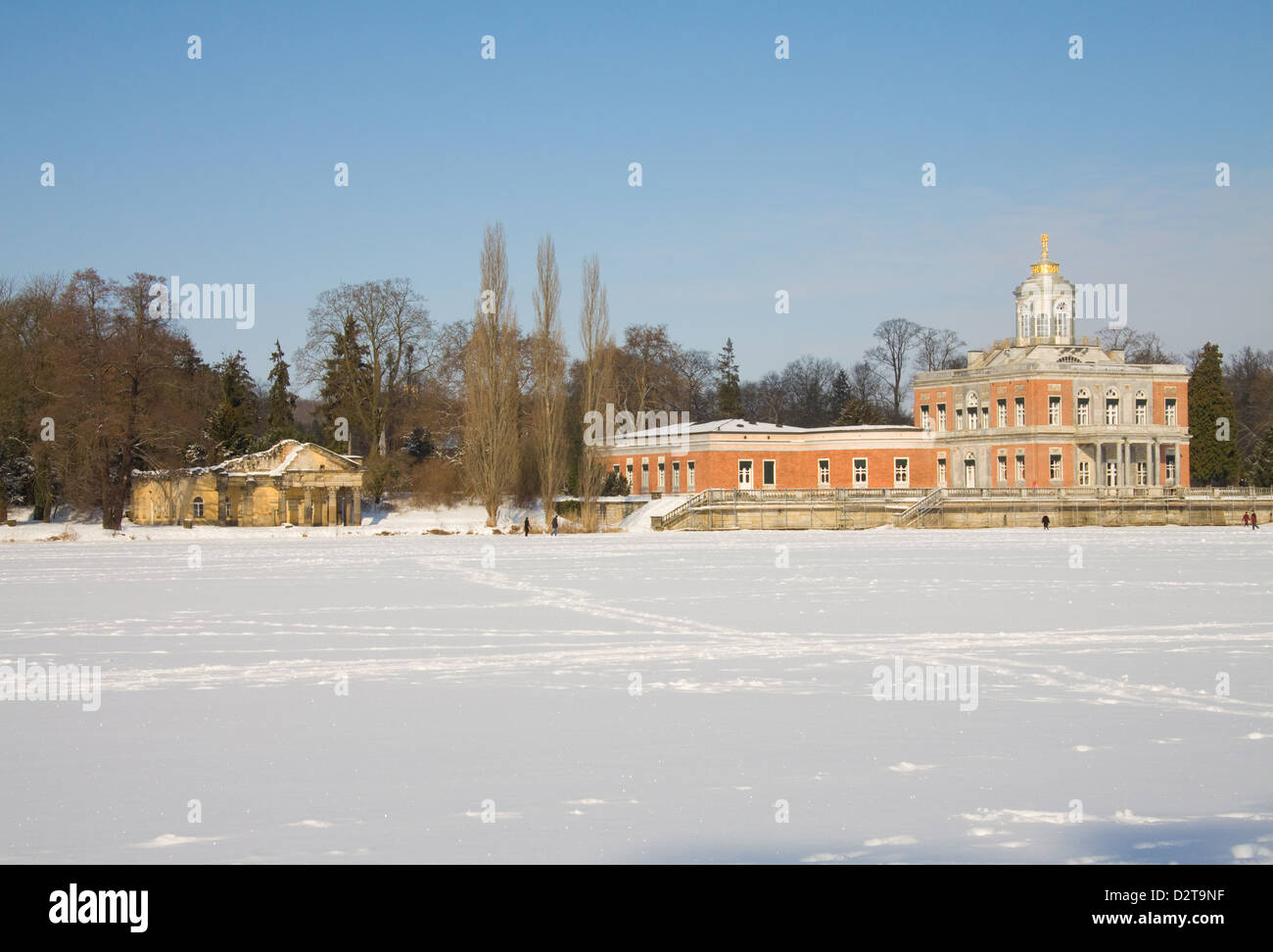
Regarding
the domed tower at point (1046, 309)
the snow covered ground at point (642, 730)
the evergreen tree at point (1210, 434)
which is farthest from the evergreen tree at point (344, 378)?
the snow covered ground at point (642, 730)

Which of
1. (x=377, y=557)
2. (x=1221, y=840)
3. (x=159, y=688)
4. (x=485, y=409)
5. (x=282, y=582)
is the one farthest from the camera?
(x=485, y=409)

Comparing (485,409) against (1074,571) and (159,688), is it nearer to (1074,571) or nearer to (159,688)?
(1074,571)

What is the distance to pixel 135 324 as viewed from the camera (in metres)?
50.7

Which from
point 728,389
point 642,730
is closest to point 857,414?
point 728,389

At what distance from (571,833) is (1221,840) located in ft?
10.7

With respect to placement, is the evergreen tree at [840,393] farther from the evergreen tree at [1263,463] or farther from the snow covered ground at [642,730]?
the snow covered ground at [642,730]

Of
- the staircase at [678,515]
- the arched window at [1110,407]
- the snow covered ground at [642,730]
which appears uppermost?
the arched window at [1110,407]

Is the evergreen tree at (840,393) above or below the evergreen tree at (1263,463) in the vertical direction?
above

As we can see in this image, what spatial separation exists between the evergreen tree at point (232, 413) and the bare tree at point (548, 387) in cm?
1551

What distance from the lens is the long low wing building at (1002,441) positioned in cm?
6569

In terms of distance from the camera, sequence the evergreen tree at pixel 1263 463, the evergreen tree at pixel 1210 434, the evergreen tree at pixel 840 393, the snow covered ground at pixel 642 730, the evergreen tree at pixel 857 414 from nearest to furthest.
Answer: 1. the snow covered ground at pixel 642 730
2. the evergreen tree at pixel 1263 463
3. the evergreen tree at pixel 1210 434
4. the evergreen tree at pixel 857 414
5. the evergreen tree at pixel 840 393

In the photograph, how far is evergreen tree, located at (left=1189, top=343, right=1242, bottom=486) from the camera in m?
74.0

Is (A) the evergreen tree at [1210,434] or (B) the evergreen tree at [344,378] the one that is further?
(A) the evergreen tree at [1210,434]

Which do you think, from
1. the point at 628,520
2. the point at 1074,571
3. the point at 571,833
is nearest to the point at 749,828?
the point at 571,833
